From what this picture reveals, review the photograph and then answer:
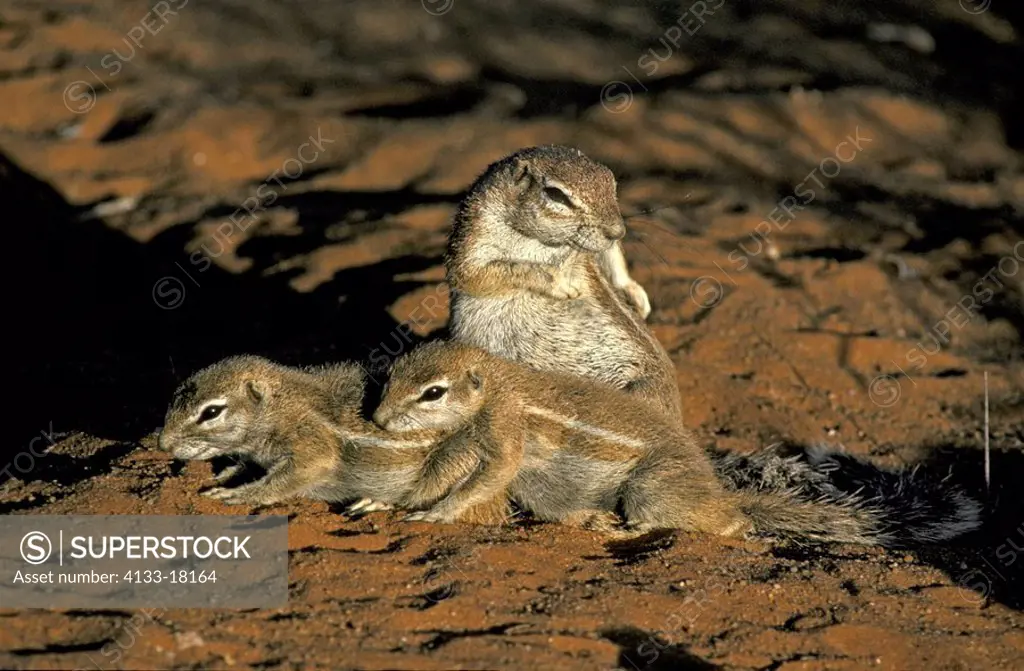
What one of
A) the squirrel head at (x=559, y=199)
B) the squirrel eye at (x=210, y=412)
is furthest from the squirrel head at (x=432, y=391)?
the squirrel head at (x=559, y=199)

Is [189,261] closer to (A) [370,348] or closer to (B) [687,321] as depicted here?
(A) [370,348]

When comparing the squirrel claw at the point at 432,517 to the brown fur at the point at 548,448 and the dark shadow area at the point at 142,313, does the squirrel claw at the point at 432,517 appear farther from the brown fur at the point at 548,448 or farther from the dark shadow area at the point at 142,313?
the dark shadow area at the point at 142,313

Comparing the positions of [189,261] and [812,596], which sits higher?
[189,261]

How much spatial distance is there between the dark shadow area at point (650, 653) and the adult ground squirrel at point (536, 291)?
8.23 feet

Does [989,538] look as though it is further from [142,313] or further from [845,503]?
[142,313]

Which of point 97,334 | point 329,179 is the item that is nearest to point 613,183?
point 97,334

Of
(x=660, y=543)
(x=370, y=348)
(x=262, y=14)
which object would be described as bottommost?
(x=660, y=543)

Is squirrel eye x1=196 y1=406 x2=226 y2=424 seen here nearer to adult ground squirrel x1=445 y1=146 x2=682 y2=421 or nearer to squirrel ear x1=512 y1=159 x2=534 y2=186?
adult ground squirrel x1=445 y1=146 x2=682 y2=421

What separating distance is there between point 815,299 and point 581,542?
16.6ft

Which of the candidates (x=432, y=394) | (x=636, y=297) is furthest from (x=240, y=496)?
(x=636, y=297)

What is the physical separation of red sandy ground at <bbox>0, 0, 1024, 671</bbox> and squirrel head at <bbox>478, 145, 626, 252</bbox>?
6.83ft

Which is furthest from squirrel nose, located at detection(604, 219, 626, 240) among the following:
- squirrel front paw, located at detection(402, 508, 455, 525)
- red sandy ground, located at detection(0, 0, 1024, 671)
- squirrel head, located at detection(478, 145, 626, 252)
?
squirrel front paw, located at detection(402, 508, 455, 525)

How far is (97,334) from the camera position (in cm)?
1102

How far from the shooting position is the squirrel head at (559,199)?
8328 millimetres
